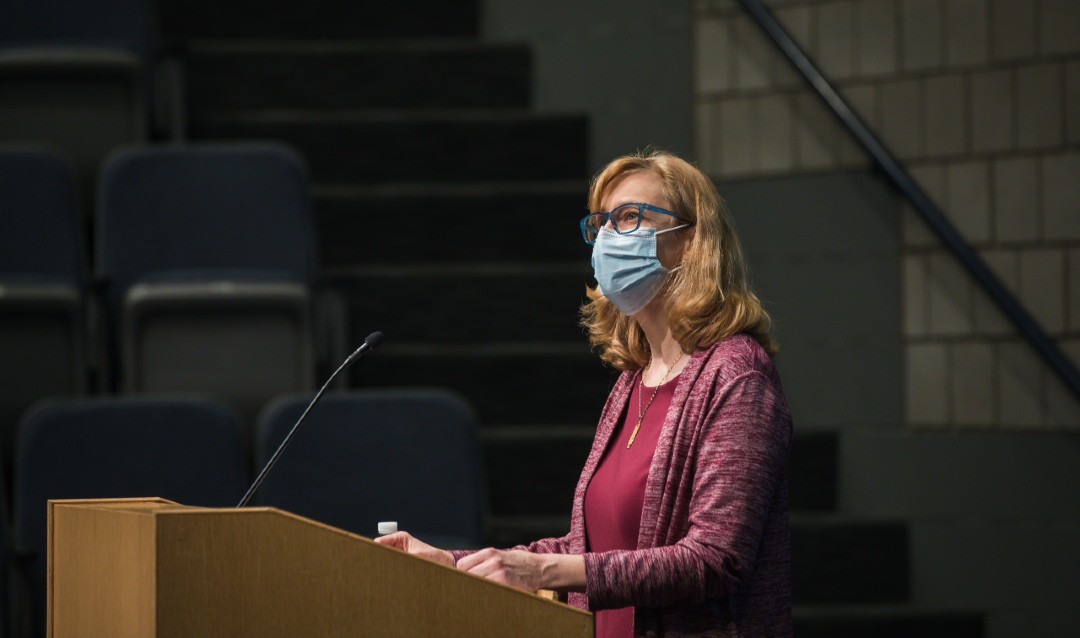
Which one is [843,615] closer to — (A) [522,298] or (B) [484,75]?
(A) [522,298]

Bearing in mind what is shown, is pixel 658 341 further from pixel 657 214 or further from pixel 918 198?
pixel 918 198

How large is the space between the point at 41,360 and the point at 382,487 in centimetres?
43

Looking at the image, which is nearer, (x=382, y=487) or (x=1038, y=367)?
(x=382, y=487)

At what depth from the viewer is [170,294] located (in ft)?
4.63

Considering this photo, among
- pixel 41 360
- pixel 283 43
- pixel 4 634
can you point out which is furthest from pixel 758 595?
pixel 283 43

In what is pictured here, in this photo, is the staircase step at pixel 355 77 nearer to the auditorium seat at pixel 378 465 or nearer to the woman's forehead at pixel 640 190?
the auditorium seat at pixel 378 465

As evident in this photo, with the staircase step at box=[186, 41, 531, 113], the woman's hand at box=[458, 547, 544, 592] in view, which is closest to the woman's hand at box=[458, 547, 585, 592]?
the woman's hand at box=[458, 547, 544, 592]

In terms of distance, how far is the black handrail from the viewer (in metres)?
1.36

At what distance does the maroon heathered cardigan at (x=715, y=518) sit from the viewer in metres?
0.67

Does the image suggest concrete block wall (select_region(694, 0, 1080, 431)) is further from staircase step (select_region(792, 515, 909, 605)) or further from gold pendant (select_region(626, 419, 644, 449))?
gold pendant (select_region(626, 419, 644, 449))

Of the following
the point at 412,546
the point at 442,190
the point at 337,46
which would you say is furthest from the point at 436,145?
the point at 412,546

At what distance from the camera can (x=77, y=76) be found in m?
1.65

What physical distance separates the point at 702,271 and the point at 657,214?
0.15 feet

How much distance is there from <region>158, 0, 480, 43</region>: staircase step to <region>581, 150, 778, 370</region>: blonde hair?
3.86 ft
